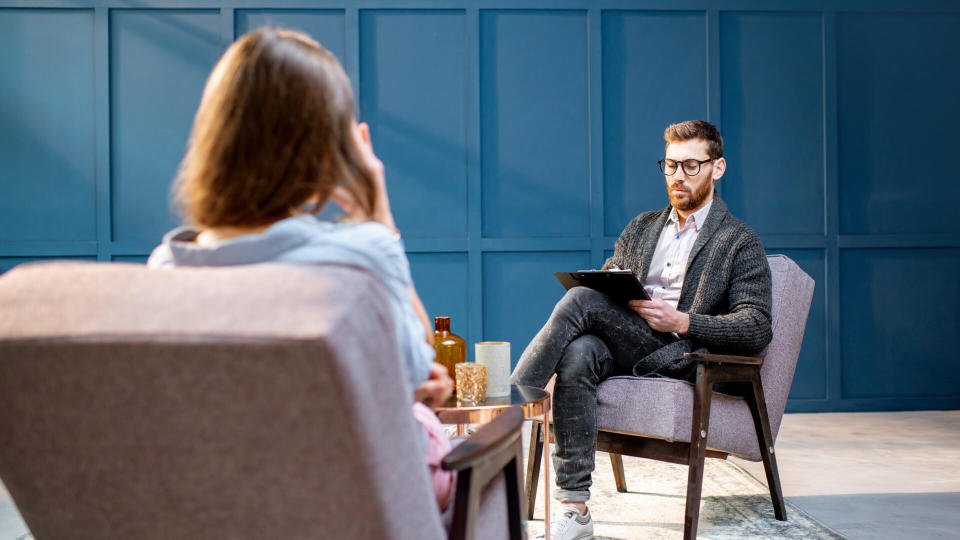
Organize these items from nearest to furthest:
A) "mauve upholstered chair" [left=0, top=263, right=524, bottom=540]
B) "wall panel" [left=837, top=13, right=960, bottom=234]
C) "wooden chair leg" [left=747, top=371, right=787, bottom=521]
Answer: "mauve upholstered chair" [left=0, top=263, right=524, bottom=540] < "wooden chair leg" [left=747, top=371, right=787, bottom=521] < "wall panel" [left=837, top=13, right=960, bottom=234]

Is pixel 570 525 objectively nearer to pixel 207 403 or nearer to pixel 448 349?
pixel 448 349

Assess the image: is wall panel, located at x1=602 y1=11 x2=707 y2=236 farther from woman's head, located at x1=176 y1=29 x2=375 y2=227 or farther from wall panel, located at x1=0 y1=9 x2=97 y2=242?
woman's head, located at x1=176 y1=29 x2=375 y2=227

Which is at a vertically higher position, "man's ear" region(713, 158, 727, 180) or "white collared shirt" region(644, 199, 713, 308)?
"man's ear" region(713, 158, 727, 180)

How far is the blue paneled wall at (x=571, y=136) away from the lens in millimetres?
4168

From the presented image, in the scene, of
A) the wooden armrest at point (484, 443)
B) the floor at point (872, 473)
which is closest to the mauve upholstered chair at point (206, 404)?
the wooden armrest at point (484, 443)

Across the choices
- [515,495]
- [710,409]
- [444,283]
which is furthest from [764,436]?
[444,283]

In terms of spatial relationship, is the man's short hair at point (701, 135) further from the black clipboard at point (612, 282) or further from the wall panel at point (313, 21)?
the wall panel at point (313, 21)

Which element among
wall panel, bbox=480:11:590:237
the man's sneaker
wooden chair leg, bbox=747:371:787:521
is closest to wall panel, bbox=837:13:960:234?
wall panel, bbox=480:11:590:237

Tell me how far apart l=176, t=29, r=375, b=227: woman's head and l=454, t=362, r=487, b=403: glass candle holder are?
3.44 feet

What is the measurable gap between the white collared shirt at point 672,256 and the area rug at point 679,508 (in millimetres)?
696

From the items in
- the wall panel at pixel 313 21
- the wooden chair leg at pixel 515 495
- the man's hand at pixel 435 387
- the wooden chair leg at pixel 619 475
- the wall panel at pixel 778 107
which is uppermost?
the wall panel at pixel 313 21

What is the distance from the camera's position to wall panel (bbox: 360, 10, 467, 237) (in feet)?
13.9

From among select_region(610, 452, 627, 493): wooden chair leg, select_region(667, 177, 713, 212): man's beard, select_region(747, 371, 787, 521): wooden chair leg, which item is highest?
select_region(667, 177, 713, 212): man's beard

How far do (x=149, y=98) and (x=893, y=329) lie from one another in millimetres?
4597
